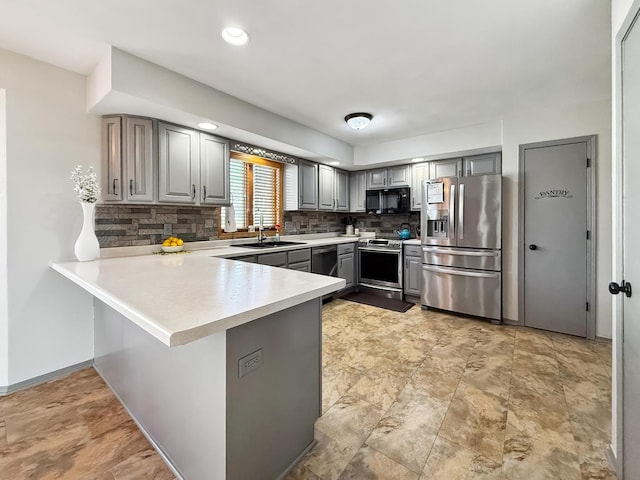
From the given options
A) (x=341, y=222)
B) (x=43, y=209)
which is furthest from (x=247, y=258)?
(x=341, y=222)

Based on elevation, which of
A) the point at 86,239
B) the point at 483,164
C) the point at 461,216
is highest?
the point at 483,164

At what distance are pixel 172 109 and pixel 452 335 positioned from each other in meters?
3.51

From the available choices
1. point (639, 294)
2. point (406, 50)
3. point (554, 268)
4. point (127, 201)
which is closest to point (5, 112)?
point (127, 201)

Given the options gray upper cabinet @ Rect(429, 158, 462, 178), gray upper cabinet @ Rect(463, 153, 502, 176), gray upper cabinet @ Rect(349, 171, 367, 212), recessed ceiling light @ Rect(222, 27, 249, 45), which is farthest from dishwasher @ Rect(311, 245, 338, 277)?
recessed ceiling light @ Rect(222, 27, 249, 45)

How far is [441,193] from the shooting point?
12.3ft

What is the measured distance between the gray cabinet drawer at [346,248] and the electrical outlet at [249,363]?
331 cm

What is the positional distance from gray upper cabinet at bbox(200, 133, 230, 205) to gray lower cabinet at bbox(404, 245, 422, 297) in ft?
8.86

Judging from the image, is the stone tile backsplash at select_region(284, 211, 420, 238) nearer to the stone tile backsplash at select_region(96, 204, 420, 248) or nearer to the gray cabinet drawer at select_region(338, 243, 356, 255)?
the stone tile backsplash at select_region(96, 204, 420, 248)

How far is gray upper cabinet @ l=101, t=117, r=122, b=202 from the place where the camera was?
2.54m

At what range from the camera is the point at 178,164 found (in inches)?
112

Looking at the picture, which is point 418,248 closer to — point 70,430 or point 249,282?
point 249,282

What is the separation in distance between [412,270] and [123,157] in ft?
12.4

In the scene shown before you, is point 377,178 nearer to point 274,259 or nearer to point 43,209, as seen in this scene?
point 274,259

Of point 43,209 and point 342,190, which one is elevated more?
point 342,190
